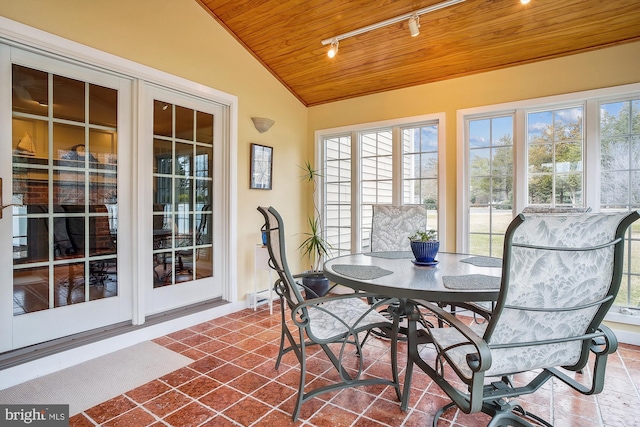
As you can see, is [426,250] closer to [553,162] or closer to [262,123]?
[553,162]

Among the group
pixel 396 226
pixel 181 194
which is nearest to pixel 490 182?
pixel 396 226

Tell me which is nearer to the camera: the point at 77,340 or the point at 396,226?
the point at 77,340

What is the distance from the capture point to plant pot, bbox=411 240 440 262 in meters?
2.21

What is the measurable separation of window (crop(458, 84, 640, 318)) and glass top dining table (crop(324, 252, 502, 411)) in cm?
124

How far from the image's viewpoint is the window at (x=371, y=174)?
3.91 meters

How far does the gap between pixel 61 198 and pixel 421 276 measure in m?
2.65

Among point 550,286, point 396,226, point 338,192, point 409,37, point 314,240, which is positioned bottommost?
point 314,240

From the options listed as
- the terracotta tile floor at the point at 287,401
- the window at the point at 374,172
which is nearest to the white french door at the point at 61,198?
the terracotta tile floor at the point at 287,401

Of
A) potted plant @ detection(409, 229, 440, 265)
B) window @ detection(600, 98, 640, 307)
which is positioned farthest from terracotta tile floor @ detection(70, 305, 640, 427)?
potted plant @ detection(409, 229, 440, 265)

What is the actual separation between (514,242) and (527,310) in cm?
29

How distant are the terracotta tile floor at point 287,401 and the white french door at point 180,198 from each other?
36.8 inches

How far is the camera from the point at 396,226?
324 centimetres

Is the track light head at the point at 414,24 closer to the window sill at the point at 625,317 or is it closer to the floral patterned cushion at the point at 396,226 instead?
the floral patterned cushion at the point at 396,226

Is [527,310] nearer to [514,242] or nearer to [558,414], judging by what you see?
[514,242]
